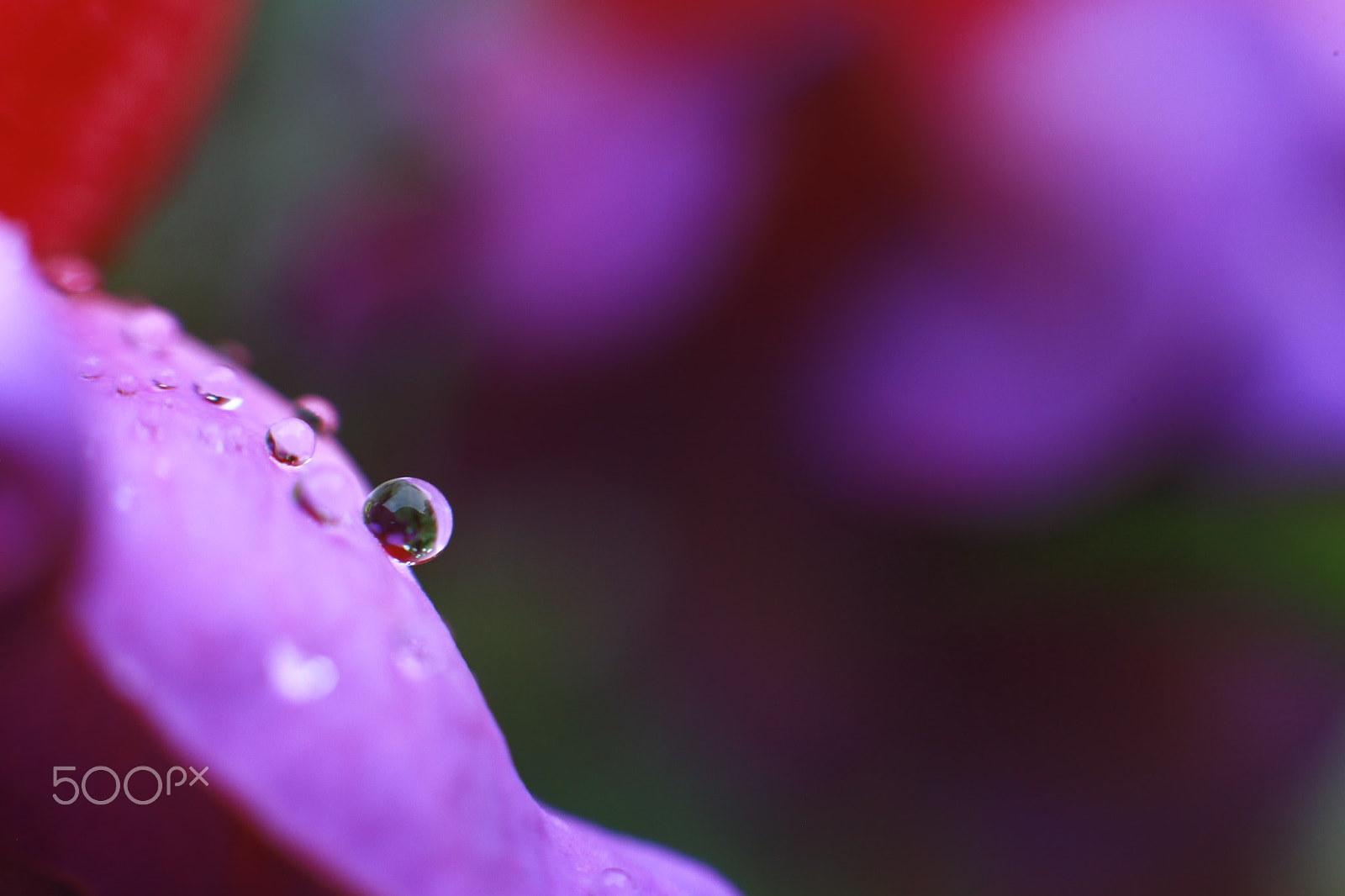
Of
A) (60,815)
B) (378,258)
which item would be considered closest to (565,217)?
(378,258)

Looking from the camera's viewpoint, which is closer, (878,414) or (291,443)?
(291,443)

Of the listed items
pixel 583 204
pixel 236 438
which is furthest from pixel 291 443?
pixel 583 204

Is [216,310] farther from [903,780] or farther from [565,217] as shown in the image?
[903,780]

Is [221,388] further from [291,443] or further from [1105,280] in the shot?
[1105,280]

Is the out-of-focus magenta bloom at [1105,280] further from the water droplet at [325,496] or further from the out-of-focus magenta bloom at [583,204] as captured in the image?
the water droplet at [325,496]

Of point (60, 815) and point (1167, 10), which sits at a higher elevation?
point (1167, 10)

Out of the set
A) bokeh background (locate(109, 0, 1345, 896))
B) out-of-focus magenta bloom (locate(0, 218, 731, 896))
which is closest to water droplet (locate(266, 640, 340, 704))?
out-of-focus magenta bloom (locate(0, 218, 731, 896))
